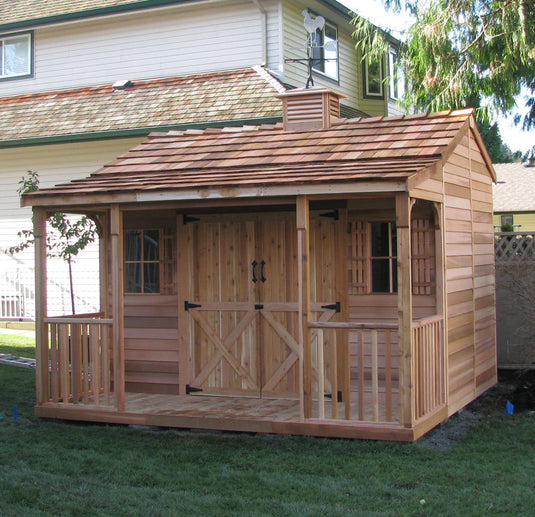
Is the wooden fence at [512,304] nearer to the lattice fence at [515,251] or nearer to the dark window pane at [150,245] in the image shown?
the lattice fence at [515,251]

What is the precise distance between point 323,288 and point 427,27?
26.8ft

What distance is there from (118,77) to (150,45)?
97 cm

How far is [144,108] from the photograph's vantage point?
15820 millimetres

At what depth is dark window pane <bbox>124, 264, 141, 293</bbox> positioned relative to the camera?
9.62 metres

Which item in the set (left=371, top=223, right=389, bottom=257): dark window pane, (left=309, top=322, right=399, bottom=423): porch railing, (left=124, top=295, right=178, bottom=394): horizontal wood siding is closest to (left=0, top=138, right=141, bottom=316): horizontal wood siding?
(left=124, top=295, right=178, bottom=394): horizontal wood siding

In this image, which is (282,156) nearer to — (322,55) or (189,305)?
(189,305)

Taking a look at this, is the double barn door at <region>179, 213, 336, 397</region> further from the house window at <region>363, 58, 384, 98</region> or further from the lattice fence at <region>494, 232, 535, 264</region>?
the house window at <region>363, 58, 384, 98</region>

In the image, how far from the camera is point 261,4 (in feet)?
53.2

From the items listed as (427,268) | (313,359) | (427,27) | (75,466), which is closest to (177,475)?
(75,466)

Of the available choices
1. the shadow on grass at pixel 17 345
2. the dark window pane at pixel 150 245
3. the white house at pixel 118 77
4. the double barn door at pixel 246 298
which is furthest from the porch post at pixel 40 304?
the white house at pixel 118 77

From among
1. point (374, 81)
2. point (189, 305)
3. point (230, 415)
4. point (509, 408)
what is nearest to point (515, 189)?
point (374, 81)

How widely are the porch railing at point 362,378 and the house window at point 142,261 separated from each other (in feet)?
6.83

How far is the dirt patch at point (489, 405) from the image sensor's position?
24.6ft

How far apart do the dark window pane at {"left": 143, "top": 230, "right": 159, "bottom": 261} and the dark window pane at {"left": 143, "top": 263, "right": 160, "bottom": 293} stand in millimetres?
95
